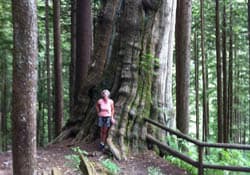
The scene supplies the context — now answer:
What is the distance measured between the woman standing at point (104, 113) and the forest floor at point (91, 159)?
1.49 ft

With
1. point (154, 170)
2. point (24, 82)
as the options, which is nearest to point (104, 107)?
point (154, 170)

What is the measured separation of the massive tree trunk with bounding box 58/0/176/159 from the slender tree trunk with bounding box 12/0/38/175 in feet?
14.6

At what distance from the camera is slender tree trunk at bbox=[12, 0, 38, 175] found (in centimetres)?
663

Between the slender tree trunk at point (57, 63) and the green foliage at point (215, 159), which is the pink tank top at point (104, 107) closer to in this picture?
the green foliage at point (215, 159)

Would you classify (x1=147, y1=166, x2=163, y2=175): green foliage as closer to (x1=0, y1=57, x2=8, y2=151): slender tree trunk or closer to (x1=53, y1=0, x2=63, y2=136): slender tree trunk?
(x1=53, y1=0, x2=63, y2=136): slender tree trunk

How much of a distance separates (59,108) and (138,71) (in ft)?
26.8

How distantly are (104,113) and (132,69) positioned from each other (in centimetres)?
162

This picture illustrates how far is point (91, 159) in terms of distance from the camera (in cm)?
1017

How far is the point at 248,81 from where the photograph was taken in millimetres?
32938

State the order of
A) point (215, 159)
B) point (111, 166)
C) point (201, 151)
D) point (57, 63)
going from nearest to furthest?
point (201, 151) < point (111, 166) < point (215, 159) < point (57, 63)

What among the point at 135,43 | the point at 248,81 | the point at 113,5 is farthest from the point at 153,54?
the point at 248,81

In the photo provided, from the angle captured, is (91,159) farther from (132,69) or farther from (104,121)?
(132,69)

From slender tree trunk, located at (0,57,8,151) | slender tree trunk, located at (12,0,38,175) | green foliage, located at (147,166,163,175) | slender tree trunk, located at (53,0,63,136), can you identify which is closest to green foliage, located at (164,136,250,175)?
green foliage, located at (147,166,163,175)

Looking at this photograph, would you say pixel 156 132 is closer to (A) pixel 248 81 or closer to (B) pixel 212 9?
(B) pixel 212 9
